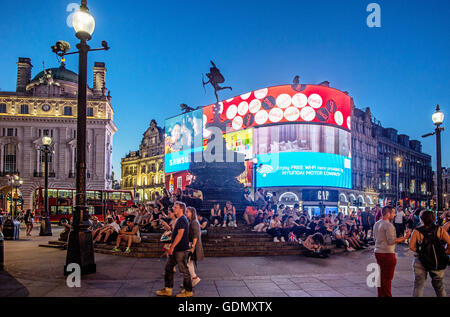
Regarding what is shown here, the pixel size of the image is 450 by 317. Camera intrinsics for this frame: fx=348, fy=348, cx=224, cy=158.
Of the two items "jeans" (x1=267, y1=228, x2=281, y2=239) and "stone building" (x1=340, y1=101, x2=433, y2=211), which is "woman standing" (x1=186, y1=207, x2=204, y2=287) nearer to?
"jeans" (x1=267, y1=228, x2=281, y2=239)

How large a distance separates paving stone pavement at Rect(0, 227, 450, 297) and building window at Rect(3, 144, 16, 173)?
5176 centimetres

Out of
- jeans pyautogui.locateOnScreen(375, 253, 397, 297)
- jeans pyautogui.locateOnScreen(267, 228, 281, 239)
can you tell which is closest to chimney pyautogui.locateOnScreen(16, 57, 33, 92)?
jeans pyautogui.locateOnScreen(267, 228, 281, 239)

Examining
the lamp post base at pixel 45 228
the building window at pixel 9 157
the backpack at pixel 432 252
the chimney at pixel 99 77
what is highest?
the chimney at pixel 99 77

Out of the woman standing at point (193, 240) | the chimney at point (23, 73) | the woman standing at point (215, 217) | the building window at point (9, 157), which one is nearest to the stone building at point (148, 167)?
the building window at point (9, 157)

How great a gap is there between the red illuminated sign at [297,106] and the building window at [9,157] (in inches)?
1377

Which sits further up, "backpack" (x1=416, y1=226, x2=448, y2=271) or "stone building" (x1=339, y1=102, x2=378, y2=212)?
"stone building" (x1=339, y1=102, x2=378, y2=212)

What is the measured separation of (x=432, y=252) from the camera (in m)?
5.46

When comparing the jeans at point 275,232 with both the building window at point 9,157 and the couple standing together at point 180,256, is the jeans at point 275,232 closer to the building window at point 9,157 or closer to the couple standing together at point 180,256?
the couple standing together at point 180,256

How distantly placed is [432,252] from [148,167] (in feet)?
249

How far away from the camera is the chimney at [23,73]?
60938 millimetres

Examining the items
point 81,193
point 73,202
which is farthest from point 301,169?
point 81,193

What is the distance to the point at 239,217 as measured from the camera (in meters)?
17.9

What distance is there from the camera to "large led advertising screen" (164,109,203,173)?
186 ft
